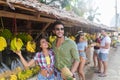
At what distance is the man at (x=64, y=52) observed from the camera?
3.72 meters

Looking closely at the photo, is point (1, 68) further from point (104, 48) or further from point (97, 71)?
point (97, 71)

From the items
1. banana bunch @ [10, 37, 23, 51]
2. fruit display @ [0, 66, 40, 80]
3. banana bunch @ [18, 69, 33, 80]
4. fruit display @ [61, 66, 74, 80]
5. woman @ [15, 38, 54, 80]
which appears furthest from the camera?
banana bunch @ [18, 69, 33, 80]

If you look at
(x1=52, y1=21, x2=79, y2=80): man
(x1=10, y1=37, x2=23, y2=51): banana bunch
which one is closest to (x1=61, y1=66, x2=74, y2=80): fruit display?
(x1=52, y1=21, x2=79, y2=80): man

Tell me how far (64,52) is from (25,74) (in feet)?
8.26

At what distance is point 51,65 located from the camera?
12.8 ft

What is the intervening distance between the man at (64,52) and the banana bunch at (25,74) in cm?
215

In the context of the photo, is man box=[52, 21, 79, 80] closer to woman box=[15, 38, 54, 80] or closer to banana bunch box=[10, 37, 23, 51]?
woman box=[15, 38, 54, 80]

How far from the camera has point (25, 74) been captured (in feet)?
19.7

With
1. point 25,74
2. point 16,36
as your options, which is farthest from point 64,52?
point 25,74

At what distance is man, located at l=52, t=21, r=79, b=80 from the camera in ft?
12.2

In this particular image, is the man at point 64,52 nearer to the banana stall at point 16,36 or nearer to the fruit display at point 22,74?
the banana stall at point 16,36

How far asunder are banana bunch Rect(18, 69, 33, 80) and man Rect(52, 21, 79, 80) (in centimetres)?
215

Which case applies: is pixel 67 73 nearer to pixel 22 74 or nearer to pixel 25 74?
pixel 22 74

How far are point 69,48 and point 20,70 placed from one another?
8.30 feet
